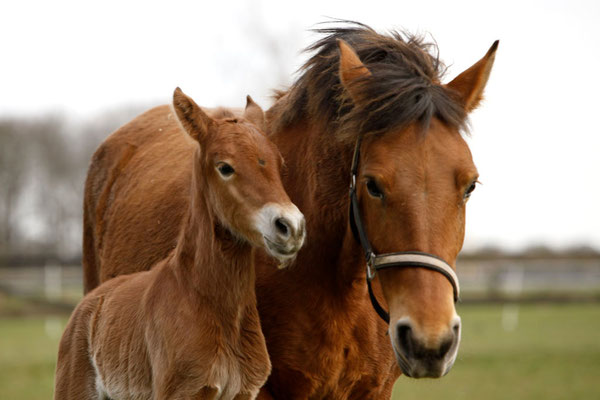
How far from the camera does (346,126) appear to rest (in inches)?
138

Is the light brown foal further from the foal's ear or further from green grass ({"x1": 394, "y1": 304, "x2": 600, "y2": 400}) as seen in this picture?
green grass ({"x1": 394, "y1": 304, "x2": 600, "y2": 400})

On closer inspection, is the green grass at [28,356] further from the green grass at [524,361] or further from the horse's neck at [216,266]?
the horse's neck at [216,266]

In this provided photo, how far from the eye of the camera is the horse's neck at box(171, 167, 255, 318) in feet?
11.8

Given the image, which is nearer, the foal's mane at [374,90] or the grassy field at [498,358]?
the foal's mane at [374,90]

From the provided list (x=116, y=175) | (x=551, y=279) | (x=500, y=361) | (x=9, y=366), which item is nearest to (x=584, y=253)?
(x=551, y=279)

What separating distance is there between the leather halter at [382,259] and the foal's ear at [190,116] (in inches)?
28.1

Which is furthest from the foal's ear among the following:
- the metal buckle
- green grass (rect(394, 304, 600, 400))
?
green grass (rect(394, 304, 600, 400))

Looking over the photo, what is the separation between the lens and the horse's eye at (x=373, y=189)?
3270 millimetres

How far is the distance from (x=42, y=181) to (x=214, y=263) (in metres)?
34.1

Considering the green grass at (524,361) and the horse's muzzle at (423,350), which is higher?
the horse's muzzle at (423,350)

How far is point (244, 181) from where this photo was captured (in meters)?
3.43

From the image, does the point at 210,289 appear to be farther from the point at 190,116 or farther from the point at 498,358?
the point at 498,358

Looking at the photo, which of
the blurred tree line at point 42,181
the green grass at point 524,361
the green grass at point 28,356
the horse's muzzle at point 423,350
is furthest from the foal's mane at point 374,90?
the blurred tree line at point 42,181

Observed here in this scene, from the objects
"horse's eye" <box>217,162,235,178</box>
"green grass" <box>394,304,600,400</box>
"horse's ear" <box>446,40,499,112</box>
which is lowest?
"green grass" <box>394,304,600,400</box>
